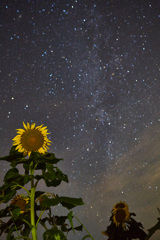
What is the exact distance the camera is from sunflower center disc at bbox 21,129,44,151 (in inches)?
114

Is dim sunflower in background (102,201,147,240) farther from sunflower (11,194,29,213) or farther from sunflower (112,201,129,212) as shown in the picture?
sunflower (11,194,29,213)

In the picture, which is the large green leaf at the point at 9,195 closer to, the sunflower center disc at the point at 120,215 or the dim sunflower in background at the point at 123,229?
the dim sunflower in background at the point at 123,229

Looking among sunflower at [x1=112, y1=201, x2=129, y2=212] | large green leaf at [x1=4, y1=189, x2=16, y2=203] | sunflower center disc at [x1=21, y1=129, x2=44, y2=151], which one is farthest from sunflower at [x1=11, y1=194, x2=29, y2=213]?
sunflower at [x1=112, y1=201, x2=129, y2=212]

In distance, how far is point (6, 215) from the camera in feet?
8.66

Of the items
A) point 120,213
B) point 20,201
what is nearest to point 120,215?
point 120,213

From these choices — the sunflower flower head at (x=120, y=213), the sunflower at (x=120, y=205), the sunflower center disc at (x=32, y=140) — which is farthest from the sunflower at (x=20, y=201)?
the sunflower at (x=120, y=205)

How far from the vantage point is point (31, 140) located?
9.85ft

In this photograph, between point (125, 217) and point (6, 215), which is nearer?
point (6, 215)

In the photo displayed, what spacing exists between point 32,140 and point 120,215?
9.17 feet

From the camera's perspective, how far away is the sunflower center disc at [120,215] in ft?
14.1

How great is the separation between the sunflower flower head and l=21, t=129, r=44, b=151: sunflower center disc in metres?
2.39

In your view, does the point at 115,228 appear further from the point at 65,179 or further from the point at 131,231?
the point at 65,179

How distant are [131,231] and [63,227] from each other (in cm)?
128

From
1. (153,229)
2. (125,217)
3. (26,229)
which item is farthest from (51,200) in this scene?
(125,217)
